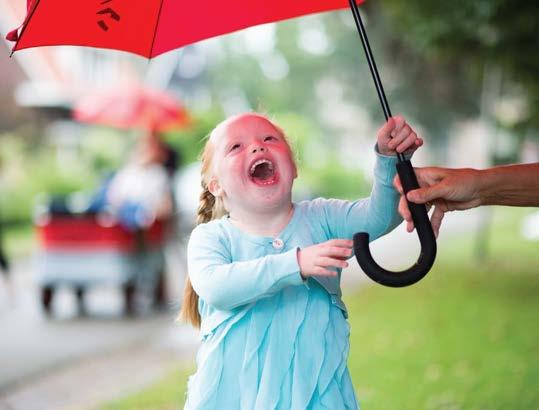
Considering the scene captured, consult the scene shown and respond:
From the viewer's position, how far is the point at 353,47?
139 feet

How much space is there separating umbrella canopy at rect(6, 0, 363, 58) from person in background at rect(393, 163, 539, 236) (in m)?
0.81

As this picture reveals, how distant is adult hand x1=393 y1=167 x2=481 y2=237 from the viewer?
2676 millimetres

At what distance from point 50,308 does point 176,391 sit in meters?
3.66

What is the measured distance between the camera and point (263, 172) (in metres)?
2.74

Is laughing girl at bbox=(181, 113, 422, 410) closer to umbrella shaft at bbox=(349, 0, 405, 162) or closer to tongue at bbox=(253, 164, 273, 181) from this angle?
tongue at bbox=(253, 164, 273, 181)

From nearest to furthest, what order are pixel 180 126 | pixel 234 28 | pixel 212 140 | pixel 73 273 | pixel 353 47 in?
pixel 212 140
pixel 234 28
pixel 73 273
pixel 180 126
pixel 353 47

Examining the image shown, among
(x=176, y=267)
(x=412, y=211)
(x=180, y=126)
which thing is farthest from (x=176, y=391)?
(x=176, y=267)

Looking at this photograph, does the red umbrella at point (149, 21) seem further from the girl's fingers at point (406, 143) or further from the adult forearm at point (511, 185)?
the adult forearm at point (511, 185)

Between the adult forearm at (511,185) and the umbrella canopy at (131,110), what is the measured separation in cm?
786

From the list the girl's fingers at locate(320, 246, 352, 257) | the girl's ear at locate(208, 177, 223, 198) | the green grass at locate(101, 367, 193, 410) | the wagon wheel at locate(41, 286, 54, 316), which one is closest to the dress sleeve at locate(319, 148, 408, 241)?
the girl's ear at locate(208, 177, 223, 198)

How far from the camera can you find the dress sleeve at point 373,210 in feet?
9.07

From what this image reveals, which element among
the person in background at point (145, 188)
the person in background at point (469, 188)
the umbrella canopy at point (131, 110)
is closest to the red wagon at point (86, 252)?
the person in background at point (145, 188)

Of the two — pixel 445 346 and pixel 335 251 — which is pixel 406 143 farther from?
pixel 445 346

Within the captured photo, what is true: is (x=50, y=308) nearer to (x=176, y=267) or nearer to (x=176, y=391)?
(x=176, y=391)
